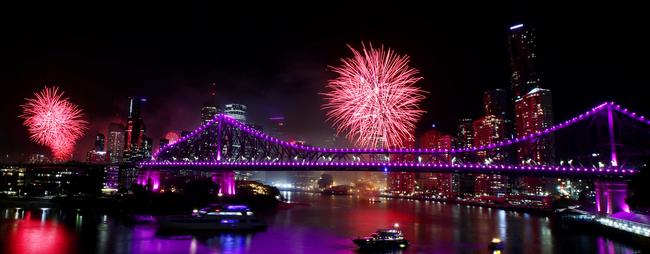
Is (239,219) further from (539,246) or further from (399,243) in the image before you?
(539,246)

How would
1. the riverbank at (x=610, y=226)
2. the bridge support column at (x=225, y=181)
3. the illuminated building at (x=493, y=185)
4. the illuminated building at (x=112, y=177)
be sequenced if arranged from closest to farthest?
the riverbank at (x=610, y=226) < the bridge support column at (x=225, y=181) < the illuminated building at (x=112, y=177) < the illuminated building at (x=493, y=185)

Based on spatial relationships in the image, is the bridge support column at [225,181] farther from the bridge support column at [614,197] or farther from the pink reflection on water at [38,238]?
the bridge support column at [614,197]

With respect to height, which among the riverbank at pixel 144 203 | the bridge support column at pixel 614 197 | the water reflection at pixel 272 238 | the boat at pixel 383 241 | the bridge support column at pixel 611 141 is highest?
the bridge support column at pixel 611 141

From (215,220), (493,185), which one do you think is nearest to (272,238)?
(215,220)

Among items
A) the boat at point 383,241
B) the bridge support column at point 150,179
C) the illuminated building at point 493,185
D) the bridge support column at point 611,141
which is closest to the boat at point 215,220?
the boat at point 383,241

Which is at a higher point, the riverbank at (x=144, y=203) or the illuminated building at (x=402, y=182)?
the illuminated building at (x=402, y=182)

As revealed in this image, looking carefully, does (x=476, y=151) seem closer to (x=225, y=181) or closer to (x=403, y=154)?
(x=403, y=154)
